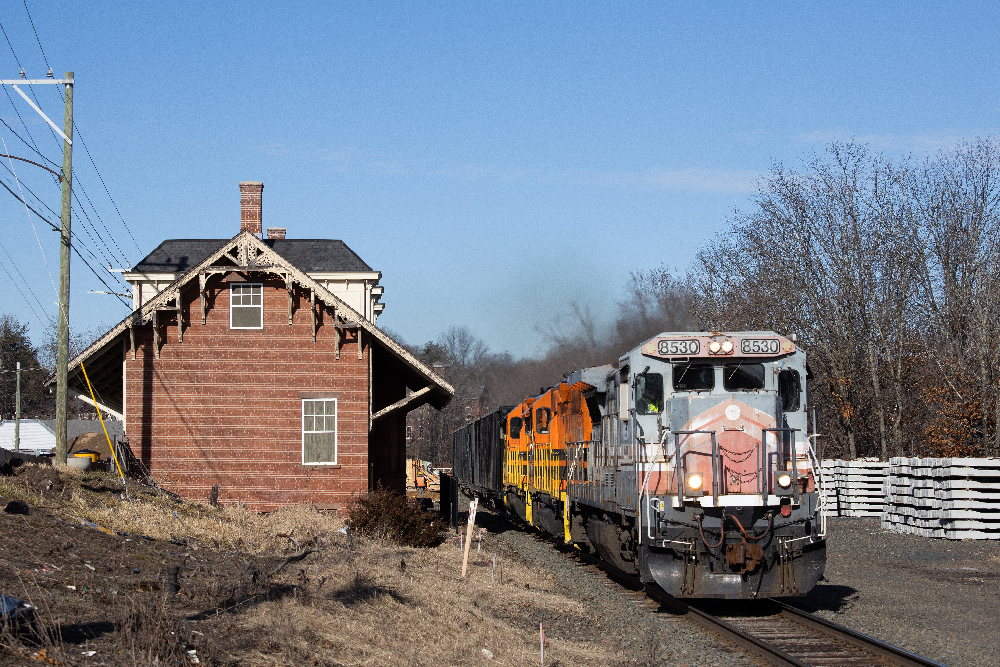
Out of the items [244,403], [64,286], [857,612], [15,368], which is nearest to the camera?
[857,612]

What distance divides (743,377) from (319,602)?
6.38 meters

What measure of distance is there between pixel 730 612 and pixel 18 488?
486 inches

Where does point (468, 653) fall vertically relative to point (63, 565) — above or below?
below

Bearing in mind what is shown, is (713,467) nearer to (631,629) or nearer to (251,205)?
(631,629)

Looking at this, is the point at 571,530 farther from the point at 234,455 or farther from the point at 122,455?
the point at 122,455

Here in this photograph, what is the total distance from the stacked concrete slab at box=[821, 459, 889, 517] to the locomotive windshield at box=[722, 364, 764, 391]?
21.9 meters

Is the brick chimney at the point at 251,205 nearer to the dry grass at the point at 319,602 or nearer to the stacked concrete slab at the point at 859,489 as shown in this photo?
the dry grass at the point at 319,602

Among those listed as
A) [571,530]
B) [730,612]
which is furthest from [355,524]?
[730,612]

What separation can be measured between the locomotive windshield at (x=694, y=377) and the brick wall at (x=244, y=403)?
12071 millimetres

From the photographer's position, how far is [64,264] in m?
21.5

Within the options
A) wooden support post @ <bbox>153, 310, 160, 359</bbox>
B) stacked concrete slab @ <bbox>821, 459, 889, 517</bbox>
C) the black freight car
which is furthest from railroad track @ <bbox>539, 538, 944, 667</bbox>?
stacked concrete slab @ <bbox>821, 459, 889, 517</bbox>

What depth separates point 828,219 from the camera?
145 feet

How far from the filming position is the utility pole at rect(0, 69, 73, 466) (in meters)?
21.2

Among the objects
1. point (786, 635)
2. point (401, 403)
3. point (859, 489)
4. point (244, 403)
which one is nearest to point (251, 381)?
point (244, 403)
